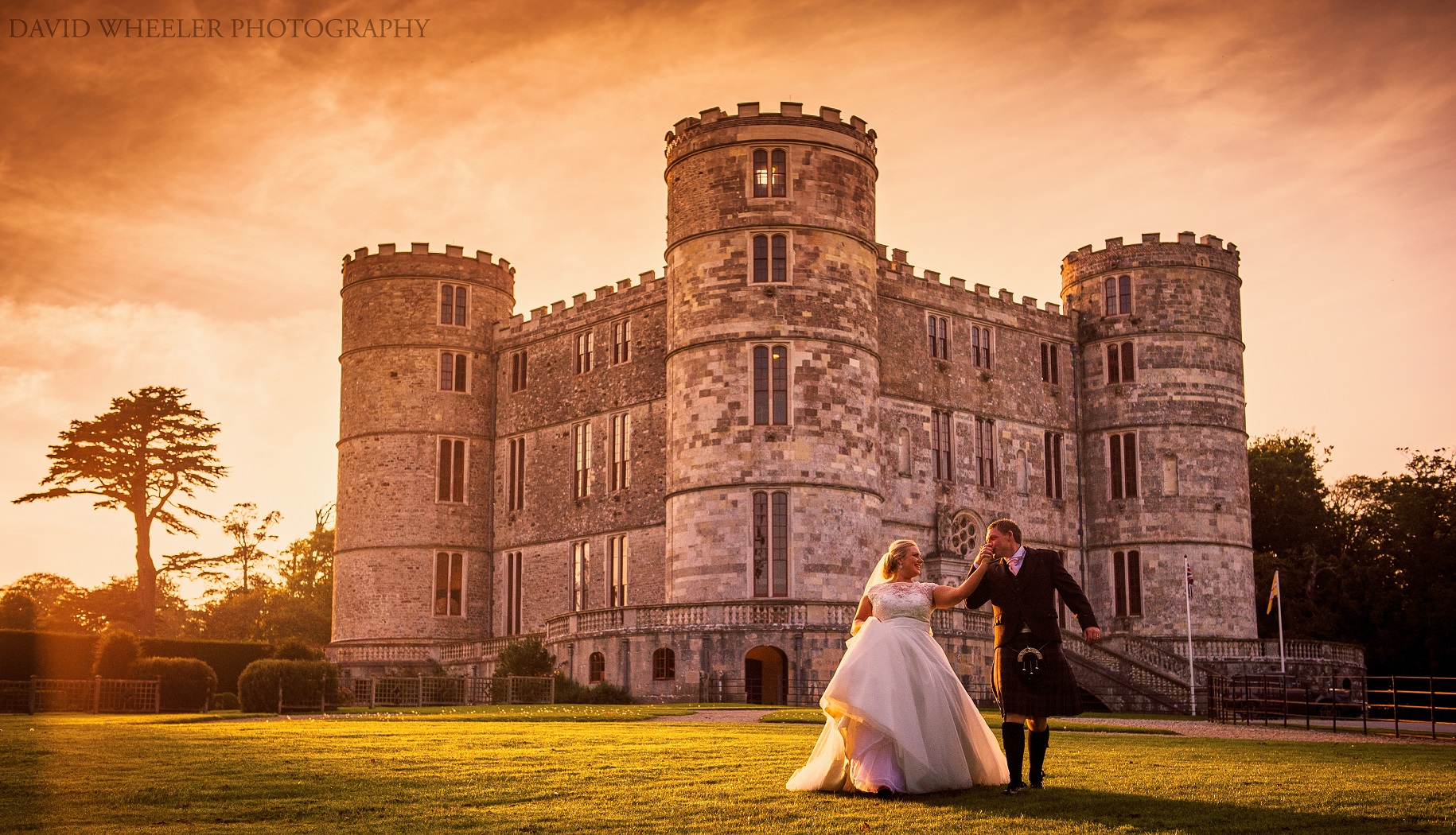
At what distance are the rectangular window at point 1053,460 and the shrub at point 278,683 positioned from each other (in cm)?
2416

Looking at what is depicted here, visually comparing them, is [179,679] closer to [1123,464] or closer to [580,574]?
[580,574]

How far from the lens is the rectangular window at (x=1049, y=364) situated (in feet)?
161

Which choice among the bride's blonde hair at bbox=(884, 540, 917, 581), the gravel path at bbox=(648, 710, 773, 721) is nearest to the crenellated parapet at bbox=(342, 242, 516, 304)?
the gravel path at bbox=(648, 710, 773, 721)

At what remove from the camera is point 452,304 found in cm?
5019

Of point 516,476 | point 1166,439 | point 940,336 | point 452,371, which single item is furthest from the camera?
point 452,371

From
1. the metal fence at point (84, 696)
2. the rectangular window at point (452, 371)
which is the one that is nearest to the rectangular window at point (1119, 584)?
the rectangular window at point (452, 371)

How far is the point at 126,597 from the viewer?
220 feet

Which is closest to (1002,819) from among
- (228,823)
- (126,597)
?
(228,823)

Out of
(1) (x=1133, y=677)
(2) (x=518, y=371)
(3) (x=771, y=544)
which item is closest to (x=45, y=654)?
(2) (x=518, y=371)

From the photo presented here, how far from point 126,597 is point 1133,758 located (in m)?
61.2

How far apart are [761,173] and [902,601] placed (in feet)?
98.5

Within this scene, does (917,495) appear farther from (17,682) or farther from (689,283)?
(17,682)

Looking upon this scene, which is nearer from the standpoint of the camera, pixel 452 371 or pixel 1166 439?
pixel 1166 439

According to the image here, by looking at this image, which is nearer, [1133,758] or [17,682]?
[1133,758]
